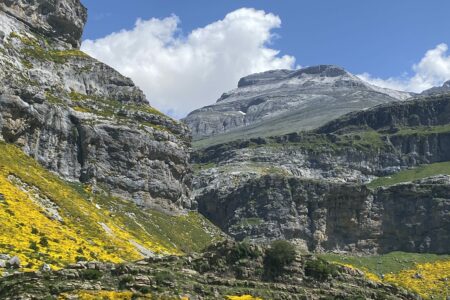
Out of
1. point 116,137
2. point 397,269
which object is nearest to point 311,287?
point 116,137

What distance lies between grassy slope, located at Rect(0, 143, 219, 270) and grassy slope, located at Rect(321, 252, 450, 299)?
6154 centimetres

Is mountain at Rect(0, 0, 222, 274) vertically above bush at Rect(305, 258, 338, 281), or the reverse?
mountain at Rect(0, 0, 222, 274)

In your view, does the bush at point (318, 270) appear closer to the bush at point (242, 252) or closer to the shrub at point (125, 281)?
the bush at point (242, 252)

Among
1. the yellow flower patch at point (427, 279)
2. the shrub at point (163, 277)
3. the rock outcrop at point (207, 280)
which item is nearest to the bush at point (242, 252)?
the rock outcrop at point (207, 280)

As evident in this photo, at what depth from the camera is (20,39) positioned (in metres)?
124

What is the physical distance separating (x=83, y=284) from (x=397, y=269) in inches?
5782

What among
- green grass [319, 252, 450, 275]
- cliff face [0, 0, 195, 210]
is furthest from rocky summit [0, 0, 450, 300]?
green grass [319, 252, 450, 275]

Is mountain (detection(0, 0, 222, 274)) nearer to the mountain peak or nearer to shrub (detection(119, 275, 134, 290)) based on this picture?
the mountain peak

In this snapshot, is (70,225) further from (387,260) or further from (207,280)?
(387,260)

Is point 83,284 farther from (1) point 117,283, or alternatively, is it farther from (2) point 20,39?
(2) point 20,39

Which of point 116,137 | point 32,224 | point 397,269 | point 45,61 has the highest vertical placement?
point 45,61

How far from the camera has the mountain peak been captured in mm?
133875

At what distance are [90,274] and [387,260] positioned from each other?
507 ft

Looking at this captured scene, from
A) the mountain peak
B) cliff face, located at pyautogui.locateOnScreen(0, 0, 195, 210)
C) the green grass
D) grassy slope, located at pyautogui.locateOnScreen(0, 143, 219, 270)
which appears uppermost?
the mountain peak
